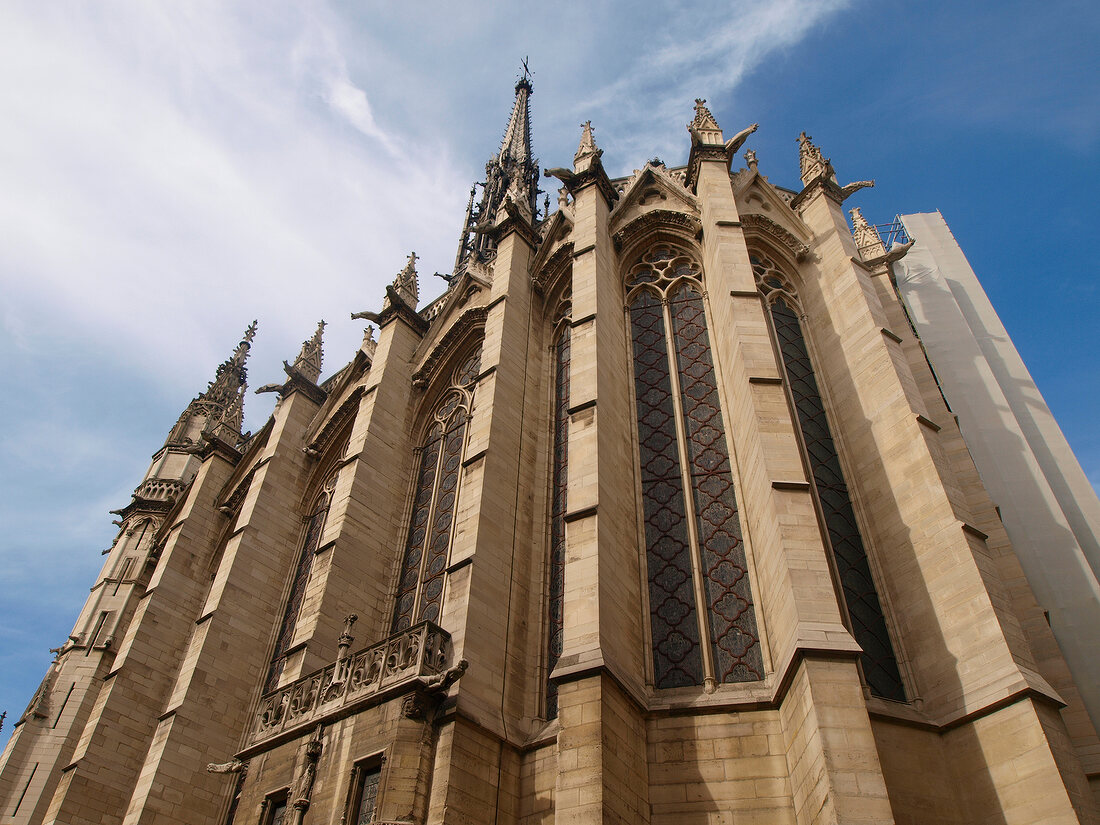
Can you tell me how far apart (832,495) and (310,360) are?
13.4 metres

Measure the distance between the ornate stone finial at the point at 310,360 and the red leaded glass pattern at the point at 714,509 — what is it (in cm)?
967

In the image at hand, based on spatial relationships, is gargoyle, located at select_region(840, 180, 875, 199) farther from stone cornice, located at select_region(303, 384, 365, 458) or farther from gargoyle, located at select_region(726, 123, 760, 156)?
stone cornice, located at select_region(303, 384, 365, 458)

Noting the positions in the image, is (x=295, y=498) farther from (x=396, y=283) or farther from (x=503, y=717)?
(x=503, y=717)

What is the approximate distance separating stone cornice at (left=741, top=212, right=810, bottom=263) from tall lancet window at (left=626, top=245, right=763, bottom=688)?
135 centimetres

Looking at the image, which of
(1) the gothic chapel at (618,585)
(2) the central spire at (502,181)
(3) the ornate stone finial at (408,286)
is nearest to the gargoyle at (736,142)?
(1) the gothic chapel at (618,585)

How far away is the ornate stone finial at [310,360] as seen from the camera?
19.5 meters

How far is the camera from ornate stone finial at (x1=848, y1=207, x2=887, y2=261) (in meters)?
16.7

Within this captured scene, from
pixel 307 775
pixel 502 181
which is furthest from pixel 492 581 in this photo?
pixel 502 181

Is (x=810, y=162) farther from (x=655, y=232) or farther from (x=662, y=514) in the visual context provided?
(x=662, y=514)

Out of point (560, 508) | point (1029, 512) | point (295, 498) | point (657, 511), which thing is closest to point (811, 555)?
point (657, 511)

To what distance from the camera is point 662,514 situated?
10.8 m

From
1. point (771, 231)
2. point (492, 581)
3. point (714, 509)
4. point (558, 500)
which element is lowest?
point (492, 581)

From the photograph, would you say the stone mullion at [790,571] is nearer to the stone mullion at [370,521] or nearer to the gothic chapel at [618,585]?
the gothic chapel at [618,585]

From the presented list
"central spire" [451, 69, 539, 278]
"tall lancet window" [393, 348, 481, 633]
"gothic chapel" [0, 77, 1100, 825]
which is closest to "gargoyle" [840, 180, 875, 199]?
"gothic chapel" [0, 77, 1100, 825]
